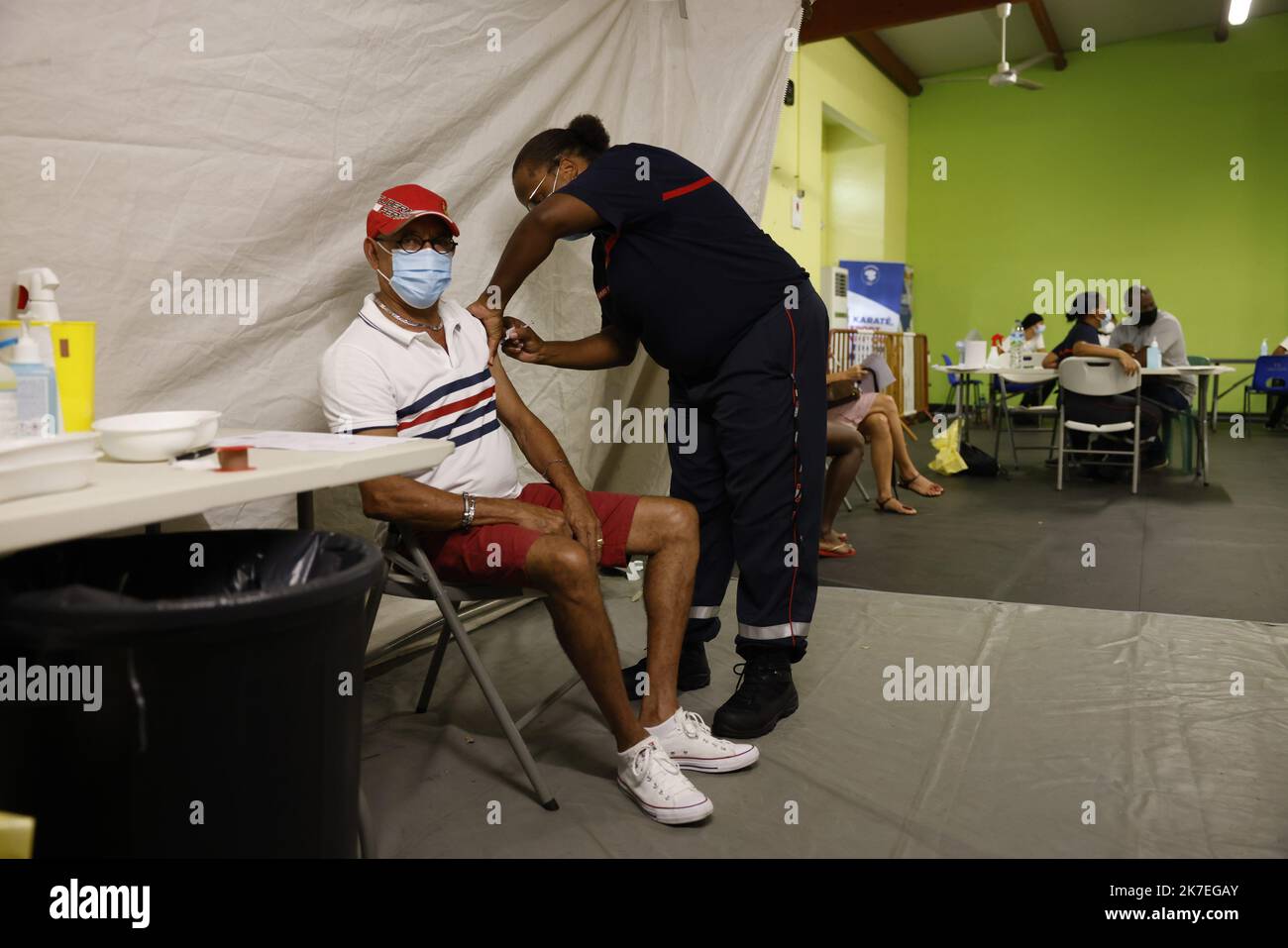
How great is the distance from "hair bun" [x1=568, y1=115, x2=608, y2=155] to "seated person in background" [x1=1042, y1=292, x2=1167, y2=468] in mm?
4282

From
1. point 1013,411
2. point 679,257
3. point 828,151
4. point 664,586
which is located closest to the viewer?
point 664,586

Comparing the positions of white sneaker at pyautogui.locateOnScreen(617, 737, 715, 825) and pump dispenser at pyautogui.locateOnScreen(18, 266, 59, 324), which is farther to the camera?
white sneaker at pyautogui.locateOnScreen(617, 737, 715, 825)

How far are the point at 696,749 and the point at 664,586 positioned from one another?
357 millimetres

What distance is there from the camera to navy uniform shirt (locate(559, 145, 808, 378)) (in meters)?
2.10

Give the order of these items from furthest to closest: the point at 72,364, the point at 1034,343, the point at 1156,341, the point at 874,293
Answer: the point at 874,293, the point at 1034,343, the point at 1156,341, the point at 72,364

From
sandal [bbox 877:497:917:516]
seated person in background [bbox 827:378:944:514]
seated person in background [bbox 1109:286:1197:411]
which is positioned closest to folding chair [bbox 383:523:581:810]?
seated person in background [bbox 827:378:944:514]

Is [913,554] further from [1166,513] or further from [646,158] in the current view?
[646,158]

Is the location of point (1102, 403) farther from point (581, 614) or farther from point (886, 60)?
point (886, 60)

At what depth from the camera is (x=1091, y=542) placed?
4.28m

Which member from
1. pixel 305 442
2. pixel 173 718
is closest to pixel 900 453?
pixel 305 442

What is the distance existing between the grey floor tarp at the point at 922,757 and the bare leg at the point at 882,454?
2.18 m

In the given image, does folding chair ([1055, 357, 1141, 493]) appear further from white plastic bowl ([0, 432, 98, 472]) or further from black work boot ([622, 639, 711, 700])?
white plastic bowl ([0, 432, 98, 472])
